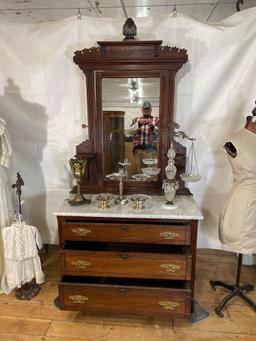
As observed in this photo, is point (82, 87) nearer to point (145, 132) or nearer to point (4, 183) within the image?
point (145, 132)

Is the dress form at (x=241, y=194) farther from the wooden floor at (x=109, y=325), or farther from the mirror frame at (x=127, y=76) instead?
the wooden floor at (x=109, y=325)

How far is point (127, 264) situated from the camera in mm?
1557

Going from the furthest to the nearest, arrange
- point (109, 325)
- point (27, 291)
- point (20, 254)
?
point (27, 291) → point (20, 254) → point (109, 325)

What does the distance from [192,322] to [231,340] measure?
23 centimetres

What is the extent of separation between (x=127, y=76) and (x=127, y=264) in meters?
1.12

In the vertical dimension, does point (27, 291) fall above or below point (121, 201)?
below

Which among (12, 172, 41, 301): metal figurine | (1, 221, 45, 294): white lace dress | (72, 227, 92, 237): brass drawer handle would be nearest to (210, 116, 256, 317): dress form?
(72, 227, 92, 237): brass drawer handle

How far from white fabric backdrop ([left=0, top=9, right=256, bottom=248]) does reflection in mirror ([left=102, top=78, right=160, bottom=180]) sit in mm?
266

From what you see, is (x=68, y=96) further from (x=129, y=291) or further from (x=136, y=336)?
(x=136, y=336)

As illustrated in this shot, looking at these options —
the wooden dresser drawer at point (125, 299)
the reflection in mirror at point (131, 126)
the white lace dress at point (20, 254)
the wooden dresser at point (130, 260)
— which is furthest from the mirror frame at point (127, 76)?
the wooden dresser drawer at point (125, 299)

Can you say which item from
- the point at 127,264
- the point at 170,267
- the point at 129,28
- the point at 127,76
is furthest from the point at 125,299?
the point at 129,28

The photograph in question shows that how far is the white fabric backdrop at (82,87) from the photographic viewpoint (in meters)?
1.83

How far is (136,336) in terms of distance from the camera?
1.57m

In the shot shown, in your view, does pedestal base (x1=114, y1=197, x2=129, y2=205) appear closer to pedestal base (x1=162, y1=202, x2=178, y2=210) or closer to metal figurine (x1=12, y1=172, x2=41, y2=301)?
pedestal base (x1=162, y1=202, x2=178, y2=210)
